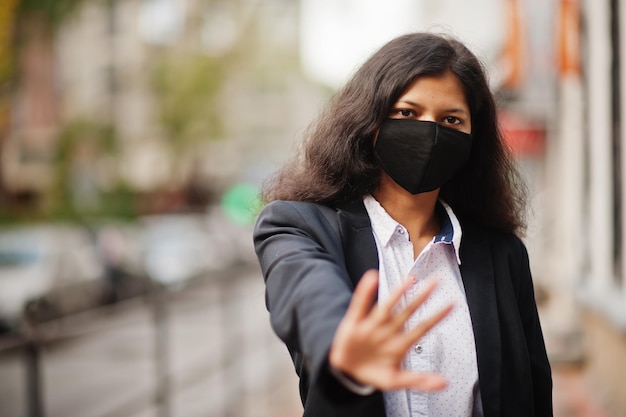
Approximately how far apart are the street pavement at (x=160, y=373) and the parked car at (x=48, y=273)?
128 centimetres

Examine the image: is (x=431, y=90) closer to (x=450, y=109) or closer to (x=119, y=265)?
(x=450, y=109)

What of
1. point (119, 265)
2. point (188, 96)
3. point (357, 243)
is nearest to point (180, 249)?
point (119, 265)

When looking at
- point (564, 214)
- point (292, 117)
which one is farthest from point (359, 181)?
point (292, 117)

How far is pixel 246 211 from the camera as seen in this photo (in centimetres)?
255

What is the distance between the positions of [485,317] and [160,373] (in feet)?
14.8

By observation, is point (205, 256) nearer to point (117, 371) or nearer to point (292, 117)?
point (117, 371)

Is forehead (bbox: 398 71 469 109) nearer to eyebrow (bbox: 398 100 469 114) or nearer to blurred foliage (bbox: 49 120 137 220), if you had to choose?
eyebrow (bbox: 398 100 469 114)

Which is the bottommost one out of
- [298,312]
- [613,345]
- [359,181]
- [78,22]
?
[613,345]

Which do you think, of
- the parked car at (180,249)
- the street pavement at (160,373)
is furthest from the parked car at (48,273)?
the parked car at (180,249)

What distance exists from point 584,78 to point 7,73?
929cm

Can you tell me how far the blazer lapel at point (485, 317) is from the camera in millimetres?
1859

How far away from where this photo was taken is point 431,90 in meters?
1.89

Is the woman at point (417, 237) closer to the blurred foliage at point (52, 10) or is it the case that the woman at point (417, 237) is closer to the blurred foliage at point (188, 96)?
the blurred foliage at point (52, 10)

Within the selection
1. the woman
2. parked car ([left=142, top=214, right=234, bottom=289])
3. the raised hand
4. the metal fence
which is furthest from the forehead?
parked car ([left=142, top=214, right=234, bottom=289])
